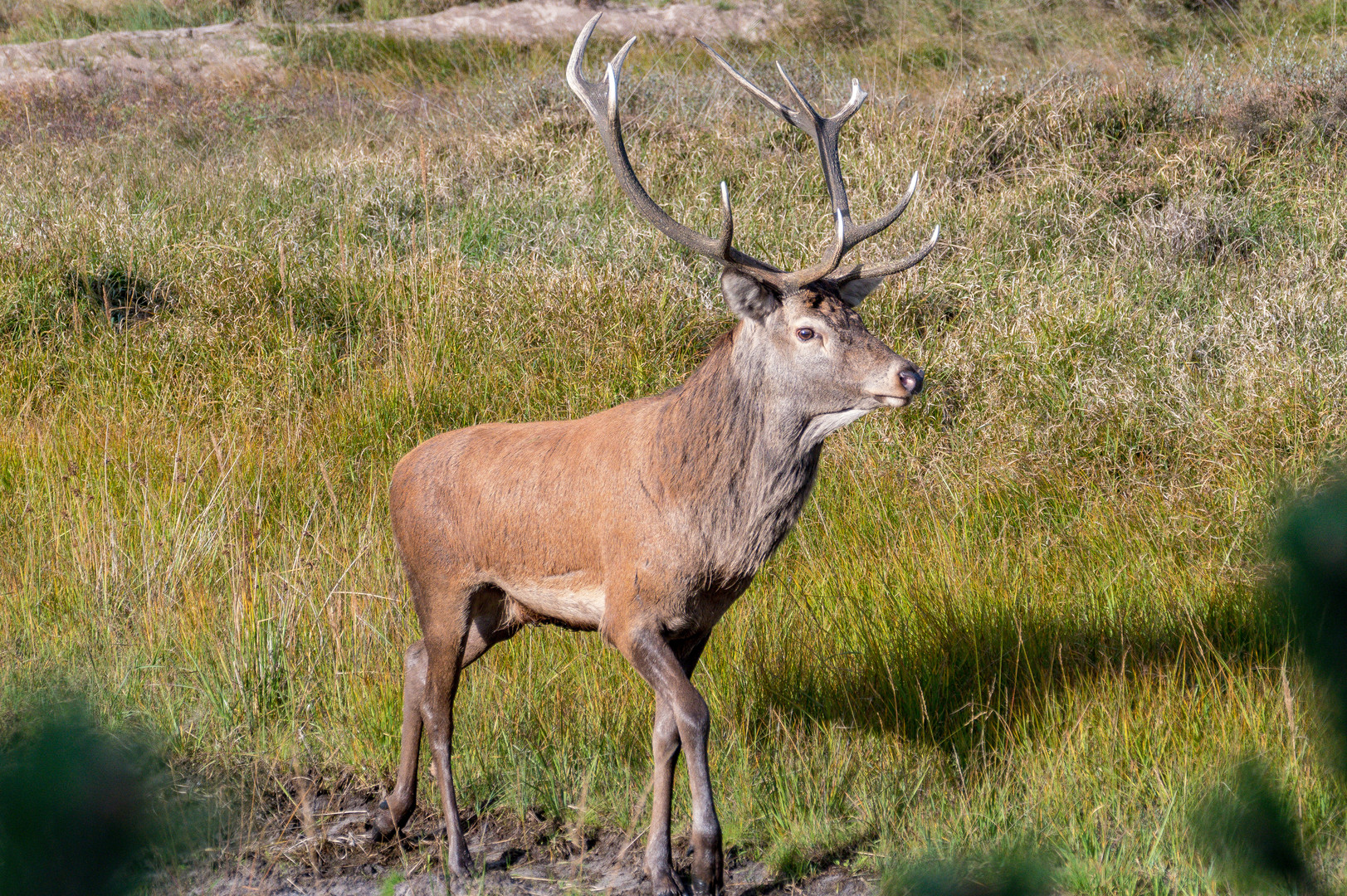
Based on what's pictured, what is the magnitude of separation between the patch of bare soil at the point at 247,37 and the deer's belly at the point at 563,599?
1201 cm

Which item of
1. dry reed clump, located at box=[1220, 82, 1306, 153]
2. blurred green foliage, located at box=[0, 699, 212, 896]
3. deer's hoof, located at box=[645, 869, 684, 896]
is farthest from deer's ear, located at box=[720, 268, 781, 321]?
dry reed clump, located at box=[1220, 82, 1306, 153]

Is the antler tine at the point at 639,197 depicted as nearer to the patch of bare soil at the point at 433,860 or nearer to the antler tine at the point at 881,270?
the antler tine at the point at 881,270

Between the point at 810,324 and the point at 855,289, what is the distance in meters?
0.34

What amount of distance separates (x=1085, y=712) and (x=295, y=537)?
131 inches

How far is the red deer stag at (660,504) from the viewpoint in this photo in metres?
3.29

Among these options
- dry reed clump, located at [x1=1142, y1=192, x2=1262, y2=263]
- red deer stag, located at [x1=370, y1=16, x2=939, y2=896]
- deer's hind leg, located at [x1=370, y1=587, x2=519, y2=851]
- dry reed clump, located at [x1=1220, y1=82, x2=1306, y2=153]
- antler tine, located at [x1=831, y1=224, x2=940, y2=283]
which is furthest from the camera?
dry reed clump, located at [x1=1220, y1=82, x2=1306, y2=153]

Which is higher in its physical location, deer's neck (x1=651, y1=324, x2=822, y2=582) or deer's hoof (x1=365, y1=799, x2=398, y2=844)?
deer's neck (x1=651, y1=324, x2=822, y2=582)

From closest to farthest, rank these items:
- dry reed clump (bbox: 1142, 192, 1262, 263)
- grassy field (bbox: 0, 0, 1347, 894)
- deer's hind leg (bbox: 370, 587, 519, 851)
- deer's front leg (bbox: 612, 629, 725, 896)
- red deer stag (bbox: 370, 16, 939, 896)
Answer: deer's front leg (bbox: 612, 629, 725, 896) < red deer stag (bbox: 370, 16, 939, 896) < deer's hind leg (bbox: 370, 587, 519, 851) < grassy field (bbox: 0, 0, 1347, 894) < dry reed clump (bbox: 1142, 192, 1262, 263)

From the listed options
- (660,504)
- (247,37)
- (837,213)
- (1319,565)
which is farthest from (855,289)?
(247,37)

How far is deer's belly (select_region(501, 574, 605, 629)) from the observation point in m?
3.45

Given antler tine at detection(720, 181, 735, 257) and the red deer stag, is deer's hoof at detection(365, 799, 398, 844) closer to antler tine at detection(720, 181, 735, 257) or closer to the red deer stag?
the red deer stag

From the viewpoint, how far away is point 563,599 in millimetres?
3504

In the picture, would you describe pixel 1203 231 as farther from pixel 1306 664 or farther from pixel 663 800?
pixel 1306 664

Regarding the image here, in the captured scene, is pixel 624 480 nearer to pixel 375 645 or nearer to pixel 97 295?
pixel 375 645
